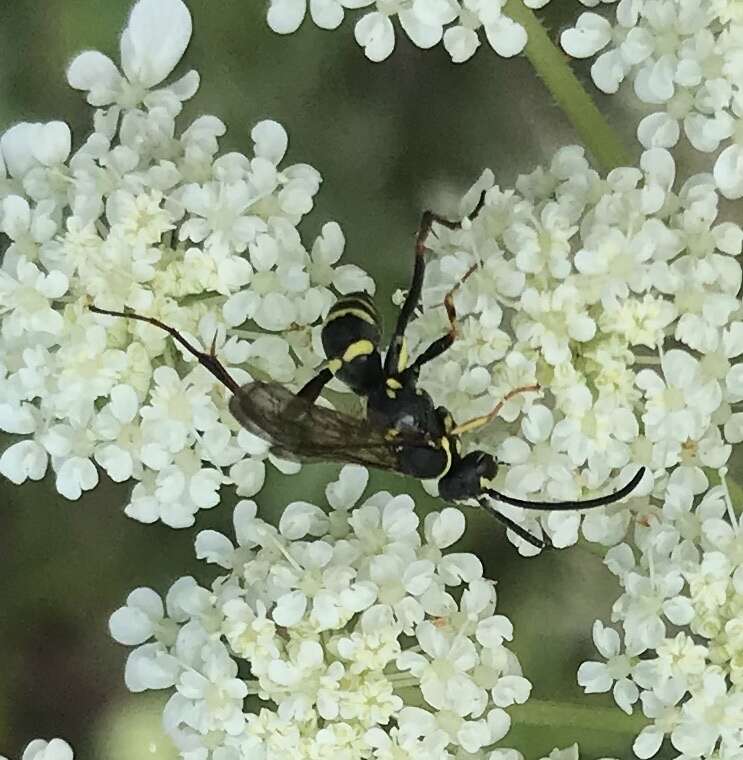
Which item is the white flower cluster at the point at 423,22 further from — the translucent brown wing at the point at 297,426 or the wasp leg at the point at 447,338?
the translucent brown wing at the point at 297,426

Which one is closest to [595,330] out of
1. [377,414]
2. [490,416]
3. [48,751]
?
[490,416]

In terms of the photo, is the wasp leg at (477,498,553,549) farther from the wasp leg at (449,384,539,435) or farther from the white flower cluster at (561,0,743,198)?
the white flower cluster at (561,0,743,198)

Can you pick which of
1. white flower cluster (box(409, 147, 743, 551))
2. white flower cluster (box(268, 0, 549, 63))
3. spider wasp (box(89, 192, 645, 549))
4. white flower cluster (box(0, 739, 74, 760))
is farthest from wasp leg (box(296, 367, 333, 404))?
white flower cluster (box(0, 739, 74, 760))

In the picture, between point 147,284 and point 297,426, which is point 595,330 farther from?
point 147,284

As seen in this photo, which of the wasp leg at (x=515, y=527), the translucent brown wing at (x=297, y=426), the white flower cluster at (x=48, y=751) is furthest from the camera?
the white flower cluster at (x=48, y=751)

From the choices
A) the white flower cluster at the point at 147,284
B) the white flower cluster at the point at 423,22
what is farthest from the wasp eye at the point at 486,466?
the white flower cluster at the point at 423,22

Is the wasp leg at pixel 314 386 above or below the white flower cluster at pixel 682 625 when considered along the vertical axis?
above

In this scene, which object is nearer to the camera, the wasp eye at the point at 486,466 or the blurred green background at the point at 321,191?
the wasp eye at the point at 486,466
